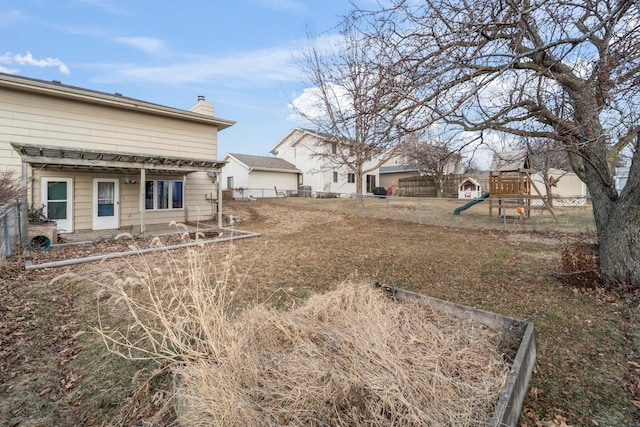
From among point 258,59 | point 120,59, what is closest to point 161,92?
point 120,59

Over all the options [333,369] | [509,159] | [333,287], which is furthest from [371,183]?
[333,369]

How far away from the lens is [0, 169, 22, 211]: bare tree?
7.29 meters

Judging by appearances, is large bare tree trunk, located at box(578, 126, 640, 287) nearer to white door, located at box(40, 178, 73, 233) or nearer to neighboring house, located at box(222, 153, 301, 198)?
white door, located at box(40, 178, 73, 233)

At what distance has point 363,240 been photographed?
952cm

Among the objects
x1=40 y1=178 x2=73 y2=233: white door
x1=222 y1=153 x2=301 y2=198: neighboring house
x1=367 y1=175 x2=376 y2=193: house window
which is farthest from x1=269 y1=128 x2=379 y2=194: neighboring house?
x1=40 y1=178 x2=73 y2=233: white door

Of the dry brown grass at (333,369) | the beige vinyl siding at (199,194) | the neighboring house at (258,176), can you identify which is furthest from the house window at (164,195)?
the neighboring house at (258,176)

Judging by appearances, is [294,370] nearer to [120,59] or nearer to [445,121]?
[445,121]

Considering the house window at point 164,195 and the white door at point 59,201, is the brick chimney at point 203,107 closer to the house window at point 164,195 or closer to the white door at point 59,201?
the house window at point 164,195

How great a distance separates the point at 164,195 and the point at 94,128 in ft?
10.8

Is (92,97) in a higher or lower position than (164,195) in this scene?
higher

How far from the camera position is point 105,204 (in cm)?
1102

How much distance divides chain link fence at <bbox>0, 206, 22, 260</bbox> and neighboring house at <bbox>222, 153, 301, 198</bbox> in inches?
659

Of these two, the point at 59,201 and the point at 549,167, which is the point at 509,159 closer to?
the point at 59,201

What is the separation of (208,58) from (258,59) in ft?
8.29
